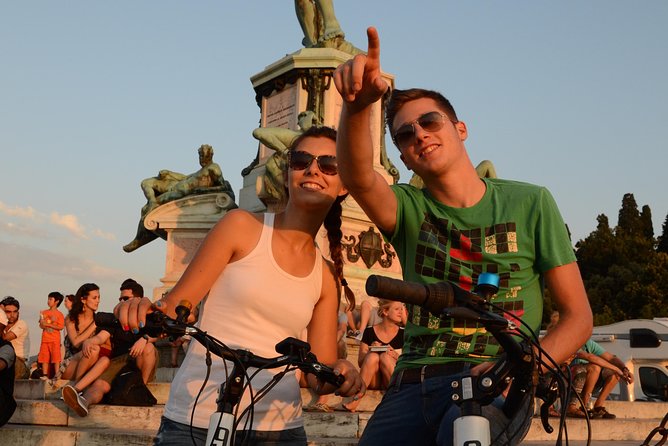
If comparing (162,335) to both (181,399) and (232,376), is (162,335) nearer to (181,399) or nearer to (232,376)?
(232,376)

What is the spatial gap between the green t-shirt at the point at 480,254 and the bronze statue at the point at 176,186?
683 inches

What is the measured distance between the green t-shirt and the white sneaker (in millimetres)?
5316

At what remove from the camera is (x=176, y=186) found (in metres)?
20.3

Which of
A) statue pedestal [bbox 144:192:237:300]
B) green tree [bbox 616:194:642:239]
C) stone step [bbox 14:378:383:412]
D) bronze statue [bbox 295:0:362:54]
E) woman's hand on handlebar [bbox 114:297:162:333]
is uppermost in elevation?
green tree [bbox 616:194:642:239]

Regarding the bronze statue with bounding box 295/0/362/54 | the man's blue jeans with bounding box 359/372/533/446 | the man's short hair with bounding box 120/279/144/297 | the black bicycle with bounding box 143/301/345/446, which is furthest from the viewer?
the bronze statue with bounding box 295/0/362/54

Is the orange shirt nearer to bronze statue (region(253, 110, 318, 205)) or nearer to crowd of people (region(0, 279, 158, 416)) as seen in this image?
crowd of people (region(0, 279, 158, 416))

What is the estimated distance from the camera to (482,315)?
6.63 ft

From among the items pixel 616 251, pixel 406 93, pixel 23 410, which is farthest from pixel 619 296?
pixel 406 93

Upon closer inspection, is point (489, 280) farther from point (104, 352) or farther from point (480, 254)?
point (104, 352)

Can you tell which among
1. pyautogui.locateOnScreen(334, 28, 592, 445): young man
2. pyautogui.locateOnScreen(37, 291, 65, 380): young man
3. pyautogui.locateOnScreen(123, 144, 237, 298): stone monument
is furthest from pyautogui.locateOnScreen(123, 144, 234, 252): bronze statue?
pyautogui.locateOnScreen(334, 28, 592, 445): young man

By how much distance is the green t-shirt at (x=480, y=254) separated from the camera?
2.80 metres

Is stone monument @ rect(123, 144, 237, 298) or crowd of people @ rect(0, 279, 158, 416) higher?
stone monument @ rect(123, 144, 237, 298)

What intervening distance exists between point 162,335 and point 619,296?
52.7 m

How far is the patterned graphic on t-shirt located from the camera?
9.11 feet
